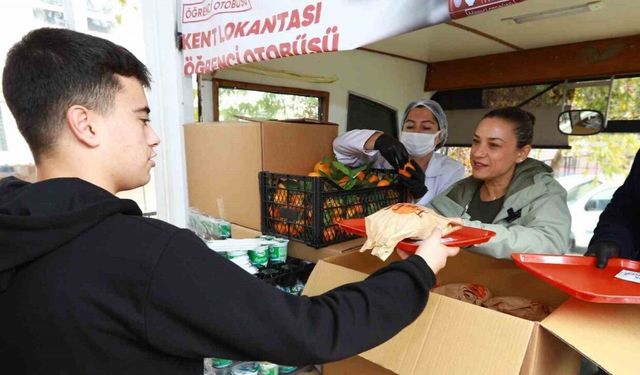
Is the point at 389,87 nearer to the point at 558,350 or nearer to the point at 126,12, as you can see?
the point at 126,12

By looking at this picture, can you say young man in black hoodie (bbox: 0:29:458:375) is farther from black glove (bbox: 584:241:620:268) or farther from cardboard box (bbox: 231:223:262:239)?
cardboard box (bbox: 231:223:262:239)

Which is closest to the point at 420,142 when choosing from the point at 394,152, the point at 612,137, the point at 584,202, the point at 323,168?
the point at 394,152

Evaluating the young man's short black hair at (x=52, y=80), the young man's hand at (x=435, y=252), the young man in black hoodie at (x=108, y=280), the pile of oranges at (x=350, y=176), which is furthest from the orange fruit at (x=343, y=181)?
the young man's short black hair at (x=52, y=80)

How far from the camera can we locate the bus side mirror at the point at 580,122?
7.89 feet

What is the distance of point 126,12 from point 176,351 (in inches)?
70.8

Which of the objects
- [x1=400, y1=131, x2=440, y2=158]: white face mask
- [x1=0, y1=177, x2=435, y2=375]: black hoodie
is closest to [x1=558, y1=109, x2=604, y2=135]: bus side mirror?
[x1=400, y1=131, x2=440, y2=158]: white face mask

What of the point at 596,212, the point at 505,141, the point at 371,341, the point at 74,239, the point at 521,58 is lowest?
the point at 596,212

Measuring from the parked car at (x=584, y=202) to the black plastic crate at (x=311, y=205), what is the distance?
2293 millimetres

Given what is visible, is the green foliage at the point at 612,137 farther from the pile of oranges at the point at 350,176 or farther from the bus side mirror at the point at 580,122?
the pile of oranges at the point at 350,176

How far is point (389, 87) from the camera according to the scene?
2854mm

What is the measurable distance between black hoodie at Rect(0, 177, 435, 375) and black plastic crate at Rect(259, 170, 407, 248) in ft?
2.09

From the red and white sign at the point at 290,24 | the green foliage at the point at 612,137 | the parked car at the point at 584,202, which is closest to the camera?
the red and white sign at the point at 290,24

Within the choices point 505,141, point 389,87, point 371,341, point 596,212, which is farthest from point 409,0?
point 596,212

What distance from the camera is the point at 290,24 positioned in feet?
4.10
